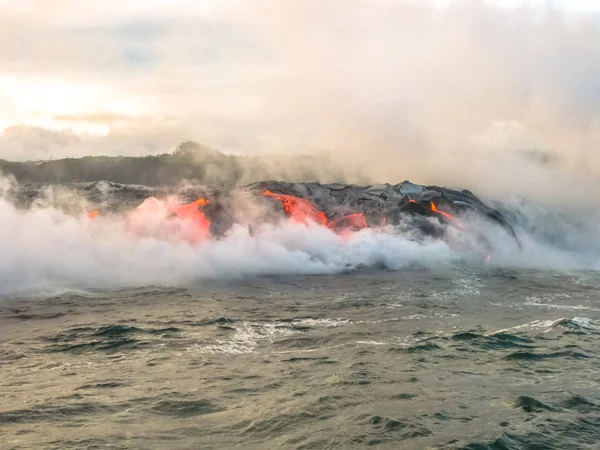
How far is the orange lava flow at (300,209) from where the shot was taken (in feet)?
142

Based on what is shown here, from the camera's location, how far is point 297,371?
15.5m

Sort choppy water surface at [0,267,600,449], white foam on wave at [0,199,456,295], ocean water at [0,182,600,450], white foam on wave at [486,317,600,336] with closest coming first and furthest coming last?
choppy water surface at [0,267,600,449] → ocean water at [0,182,600,450] → white foam on wave at [486,317,600,336] → white foam on wave at [0,199,456,295]

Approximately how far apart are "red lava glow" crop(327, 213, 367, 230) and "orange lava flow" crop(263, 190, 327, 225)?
67cm

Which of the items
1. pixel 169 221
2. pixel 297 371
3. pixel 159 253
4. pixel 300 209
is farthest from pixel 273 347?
pixel 300 209

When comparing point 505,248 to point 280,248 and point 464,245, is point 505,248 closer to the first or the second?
point 464,245

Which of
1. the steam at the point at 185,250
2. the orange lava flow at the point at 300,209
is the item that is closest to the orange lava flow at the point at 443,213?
the steam at the point at 185,250

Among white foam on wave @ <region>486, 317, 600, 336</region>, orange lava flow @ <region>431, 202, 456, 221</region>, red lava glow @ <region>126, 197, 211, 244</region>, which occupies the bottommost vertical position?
white foam on wave @ <region>486, 317, 600, 336</region>

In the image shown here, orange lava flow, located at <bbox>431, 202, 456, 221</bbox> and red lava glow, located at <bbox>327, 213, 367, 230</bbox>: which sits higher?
orange lava flow, located at <bbox>431, 202, 456, 221</bbox>

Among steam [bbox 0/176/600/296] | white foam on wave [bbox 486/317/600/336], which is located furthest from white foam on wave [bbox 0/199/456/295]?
white foam on wave [bbox 486/317/600/336]

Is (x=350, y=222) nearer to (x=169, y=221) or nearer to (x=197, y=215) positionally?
(x=197, y=215)

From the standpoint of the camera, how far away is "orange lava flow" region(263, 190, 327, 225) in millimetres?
43281

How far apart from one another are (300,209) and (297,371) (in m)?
29.0

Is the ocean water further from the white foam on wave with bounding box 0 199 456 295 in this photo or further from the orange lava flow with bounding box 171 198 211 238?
the orange lava flow with bounding box 171 198 211 238

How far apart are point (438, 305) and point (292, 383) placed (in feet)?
39.3
